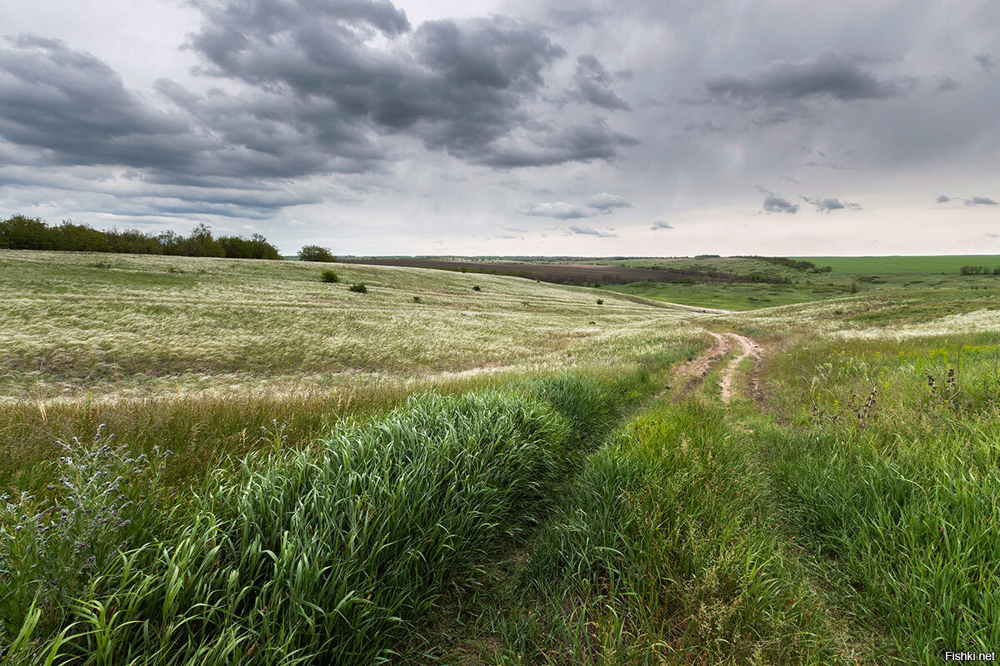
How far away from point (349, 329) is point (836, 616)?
26.4 metres

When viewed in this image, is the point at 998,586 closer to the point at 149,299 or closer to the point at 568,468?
the point at 568,468

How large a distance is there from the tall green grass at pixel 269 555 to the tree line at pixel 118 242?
95.6m

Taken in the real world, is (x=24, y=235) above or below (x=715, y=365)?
above

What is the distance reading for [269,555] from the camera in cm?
276

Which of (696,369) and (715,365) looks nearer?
(696,369)

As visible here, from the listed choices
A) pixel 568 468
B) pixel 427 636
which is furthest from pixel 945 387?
pixel 427 636

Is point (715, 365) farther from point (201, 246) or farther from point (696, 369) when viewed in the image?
point (201, 246)

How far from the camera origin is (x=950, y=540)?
3127mm

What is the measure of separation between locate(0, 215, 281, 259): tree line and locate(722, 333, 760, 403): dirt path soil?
98.5m

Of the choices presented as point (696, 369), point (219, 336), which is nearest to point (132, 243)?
point (219, 336)

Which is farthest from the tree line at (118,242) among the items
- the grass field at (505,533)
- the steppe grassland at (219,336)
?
the grass field at (505,533)

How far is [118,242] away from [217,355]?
93347 millimetres

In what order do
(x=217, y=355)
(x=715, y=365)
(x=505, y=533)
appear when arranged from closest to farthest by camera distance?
1. (x=505, y=533)
2. (x=715, y=365)
3. (x=217, y=355)

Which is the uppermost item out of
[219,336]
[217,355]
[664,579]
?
[664,579]
